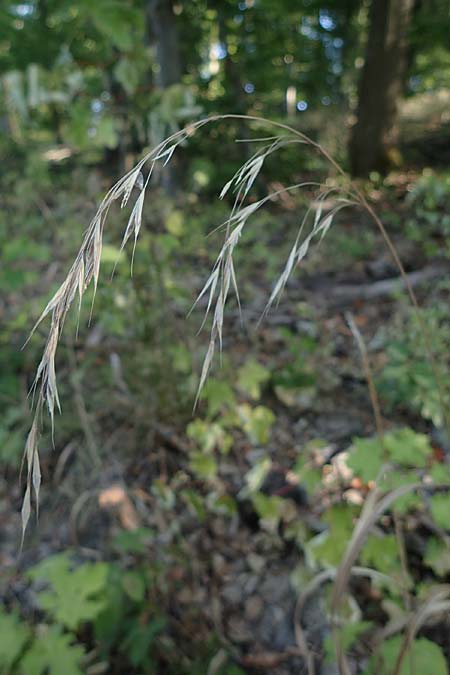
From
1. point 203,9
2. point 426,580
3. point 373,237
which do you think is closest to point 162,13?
point 203,9

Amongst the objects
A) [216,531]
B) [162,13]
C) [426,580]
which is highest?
[162,13]

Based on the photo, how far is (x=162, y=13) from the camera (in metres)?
4.96

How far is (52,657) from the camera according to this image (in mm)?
1226

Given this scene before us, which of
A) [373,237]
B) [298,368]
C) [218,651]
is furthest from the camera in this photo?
[373,237]

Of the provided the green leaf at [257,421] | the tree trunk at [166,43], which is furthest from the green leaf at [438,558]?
the tree trunk at [166,43]

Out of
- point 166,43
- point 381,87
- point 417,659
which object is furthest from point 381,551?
point 381,87

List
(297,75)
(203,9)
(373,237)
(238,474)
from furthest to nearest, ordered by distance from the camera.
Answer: (297,75)
(203,9)
(373,237)
(238,474)

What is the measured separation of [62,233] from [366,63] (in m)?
4.76

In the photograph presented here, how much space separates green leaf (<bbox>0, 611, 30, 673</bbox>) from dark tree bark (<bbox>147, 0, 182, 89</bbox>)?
4.85m

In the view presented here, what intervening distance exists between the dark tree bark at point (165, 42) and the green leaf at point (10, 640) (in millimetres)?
4853

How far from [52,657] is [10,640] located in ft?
0.37

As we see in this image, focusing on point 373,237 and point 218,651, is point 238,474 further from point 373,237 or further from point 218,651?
point 373,237

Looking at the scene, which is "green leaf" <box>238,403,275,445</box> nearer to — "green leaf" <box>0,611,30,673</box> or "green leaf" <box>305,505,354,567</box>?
"green leaf" <box>305,505,354,567</box>

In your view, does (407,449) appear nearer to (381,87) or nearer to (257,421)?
(257,421)
